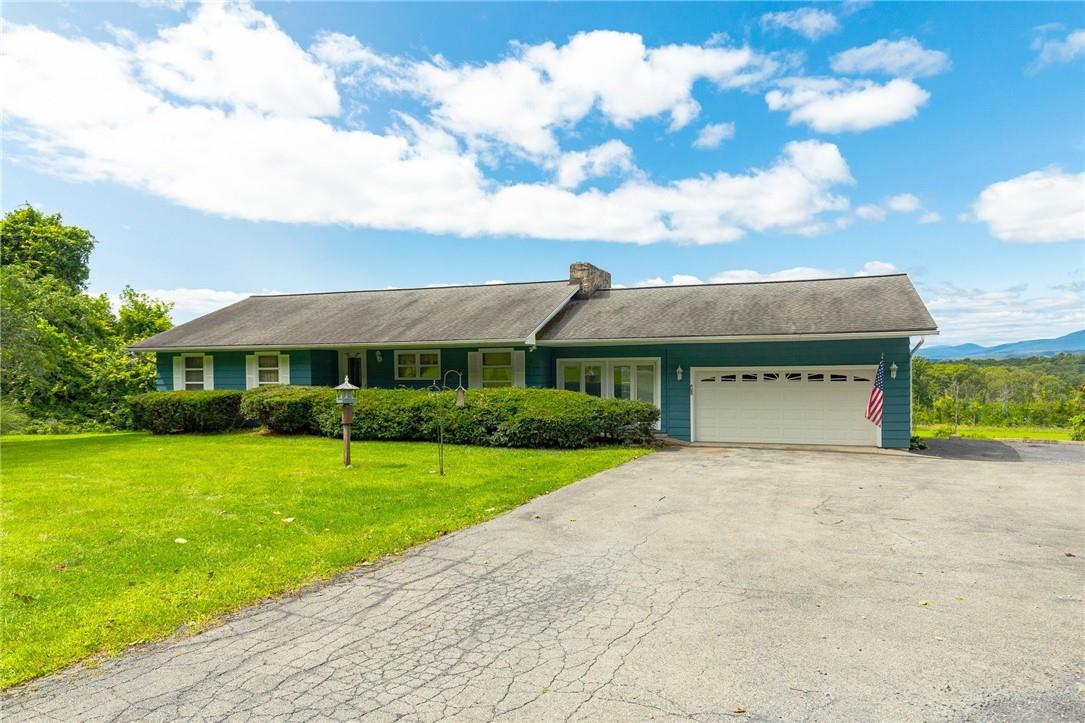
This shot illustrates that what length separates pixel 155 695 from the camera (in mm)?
2994

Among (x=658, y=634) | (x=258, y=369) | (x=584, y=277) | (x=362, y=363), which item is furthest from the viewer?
(x=584, y=277)

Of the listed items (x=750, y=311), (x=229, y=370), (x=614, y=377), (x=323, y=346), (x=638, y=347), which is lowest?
(x=614, y=377)

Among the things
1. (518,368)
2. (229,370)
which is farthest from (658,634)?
(229,370)

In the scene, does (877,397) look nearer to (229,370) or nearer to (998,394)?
(229,370)

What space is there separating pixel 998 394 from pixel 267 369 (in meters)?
39.2

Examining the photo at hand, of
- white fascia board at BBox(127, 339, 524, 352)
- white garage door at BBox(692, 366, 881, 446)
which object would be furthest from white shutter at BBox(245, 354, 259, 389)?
white garage door at BBox(692, 366, 881, 446)

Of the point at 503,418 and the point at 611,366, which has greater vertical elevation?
the point at 611,366

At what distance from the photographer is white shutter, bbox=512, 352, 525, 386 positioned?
16.7 meters

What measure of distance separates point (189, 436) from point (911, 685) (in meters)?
18.5

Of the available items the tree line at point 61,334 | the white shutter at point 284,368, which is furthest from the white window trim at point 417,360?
the tree line at point 61,334

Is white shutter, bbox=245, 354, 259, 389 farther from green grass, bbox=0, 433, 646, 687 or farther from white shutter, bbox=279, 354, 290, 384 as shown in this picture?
green grass, bbox=0, 433, 646, 687

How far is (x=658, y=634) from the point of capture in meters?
3.73

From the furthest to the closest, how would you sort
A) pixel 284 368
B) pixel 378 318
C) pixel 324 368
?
1. pixel 378 318
2. pixel 324 368
3. pixel 284 368

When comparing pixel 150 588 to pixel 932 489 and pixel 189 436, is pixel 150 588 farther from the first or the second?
pixel 189 436
